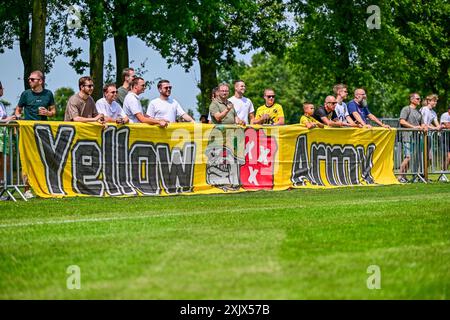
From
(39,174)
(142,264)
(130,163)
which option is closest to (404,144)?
(130,163)

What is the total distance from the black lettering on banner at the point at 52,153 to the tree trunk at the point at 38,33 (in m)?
11.6

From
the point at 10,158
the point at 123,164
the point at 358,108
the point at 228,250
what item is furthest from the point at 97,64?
the point at 228,250

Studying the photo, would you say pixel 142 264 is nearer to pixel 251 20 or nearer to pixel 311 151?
pixel 311 151

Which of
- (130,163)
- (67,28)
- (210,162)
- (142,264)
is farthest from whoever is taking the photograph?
(67,28)

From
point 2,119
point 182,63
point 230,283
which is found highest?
point 182,63

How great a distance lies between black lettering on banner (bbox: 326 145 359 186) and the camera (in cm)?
2072

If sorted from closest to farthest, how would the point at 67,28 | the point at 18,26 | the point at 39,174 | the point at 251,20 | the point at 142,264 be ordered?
the point at 142,264
the point at 39,174
the point at 18,26
the point at 67,28
the point at 251,20

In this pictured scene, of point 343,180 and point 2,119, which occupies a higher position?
point 2,119

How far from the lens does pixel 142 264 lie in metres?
7.53

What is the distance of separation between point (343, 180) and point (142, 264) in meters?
13.8

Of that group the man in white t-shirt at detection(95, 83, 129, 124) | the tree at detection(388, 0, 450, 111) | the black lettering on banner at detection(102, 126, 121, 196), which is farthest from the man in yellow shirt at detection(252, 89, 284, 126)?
the tree at detection(388, 0, 450, 111)

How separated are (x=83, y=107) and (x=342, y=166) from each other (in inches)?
246

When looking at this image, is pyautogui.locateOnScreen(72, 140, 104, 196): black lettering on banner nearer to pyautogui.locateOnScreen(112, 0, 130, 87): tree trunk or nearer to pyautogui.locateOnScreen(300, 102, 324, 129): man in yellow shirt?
→ pyautogui.locateOnScreen(300, 102, 324, 129): man in yellow shirt

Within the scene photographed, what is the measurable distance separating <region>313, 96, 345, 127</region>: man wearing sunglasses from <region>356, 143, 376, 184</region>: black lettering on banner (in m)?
0.76
